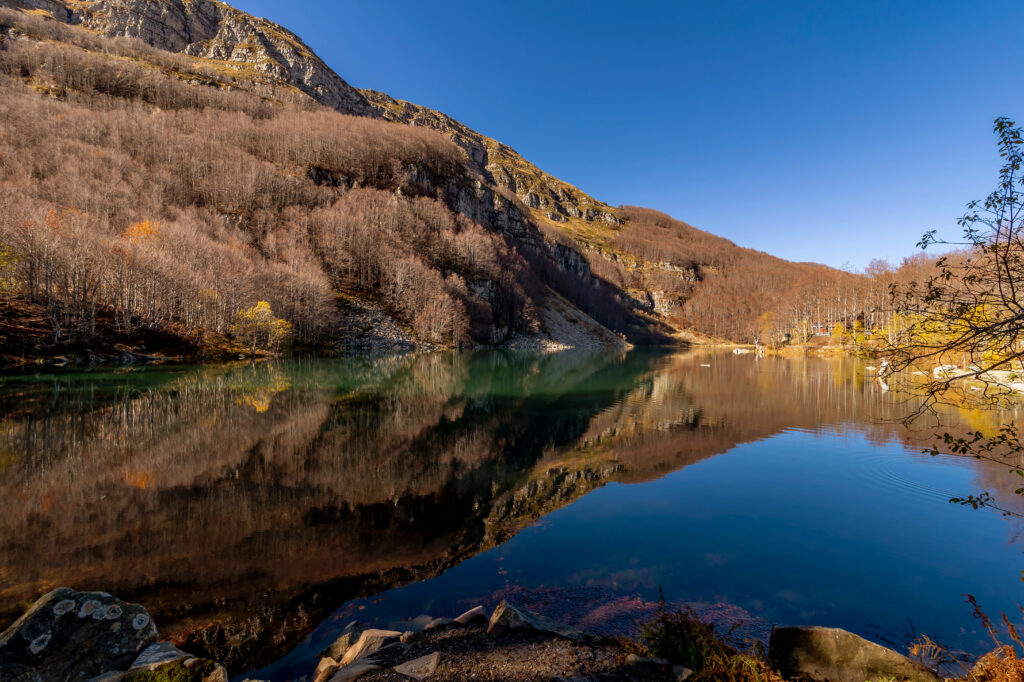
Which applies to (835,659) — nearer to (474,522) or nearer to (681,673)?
(681,673)

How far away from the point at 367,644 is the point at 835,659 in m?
6.05

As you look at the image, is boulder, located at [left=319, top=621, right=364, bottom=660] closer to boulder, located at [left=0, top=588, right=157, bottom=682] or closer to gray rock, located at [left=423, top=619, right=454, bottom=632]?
gray rock, located at [left=423, top=619, right=454, bottom=632]

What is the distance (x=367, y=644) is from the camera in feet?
20.1

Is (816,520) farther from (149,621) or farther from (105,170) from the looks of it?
(105,170)

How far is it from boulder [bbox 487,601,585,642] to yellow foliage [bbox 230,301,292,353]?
63.7 metres

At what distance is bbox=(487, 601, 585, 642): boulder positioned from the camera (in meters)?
6.41

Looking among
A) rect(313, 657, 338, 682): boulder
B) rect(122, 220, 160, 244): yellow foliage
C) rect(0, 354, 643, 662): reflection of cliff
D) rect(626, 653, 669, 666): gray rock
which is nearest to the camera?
rect(626, 653, 669, 666): gray rock

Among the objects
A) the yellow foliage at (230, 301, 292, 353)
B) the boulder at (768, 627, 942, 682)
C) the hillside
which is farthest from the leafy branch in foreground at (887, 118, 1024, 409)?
the yellow foliage at (230, 301, 292, 353)

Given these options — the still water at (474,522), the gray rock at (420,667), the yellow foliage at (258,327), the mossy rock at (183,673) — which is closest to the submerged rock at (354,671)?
the gray rock at (420,667)

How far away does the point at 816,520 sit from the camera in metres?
12.2

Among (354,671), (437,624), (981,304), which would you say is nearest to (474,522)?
(437,624)

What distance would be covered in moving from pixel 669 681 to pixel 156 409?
1084 inches

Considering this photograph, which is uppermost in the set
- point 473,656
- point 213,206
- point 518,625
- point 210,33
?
point 210,33

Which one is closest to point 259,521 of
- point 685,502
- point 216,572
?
point 216,572
